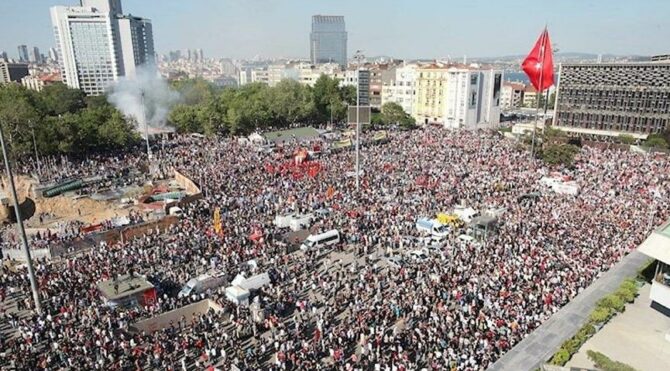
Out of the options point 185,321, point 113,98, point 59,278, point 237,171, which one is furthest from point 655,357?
point 113,98

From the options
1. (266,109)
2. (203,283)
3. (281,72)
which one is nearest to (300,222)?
(203,283)

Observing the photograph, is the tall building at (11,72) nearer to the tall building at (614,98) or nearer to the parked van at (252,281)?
the tall building at (614,98)

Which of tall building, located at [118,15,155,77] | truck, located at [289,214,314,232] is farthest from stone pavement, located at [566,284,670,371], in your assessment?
tall building, located at [118,15,155,77]

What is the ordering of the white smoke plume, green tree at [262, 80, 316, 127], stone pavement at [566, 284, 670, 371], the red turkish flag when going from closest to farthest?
stone pavement at [566, 284, 670, 371] < the red turkish flag < green tree at [262, 80, 316, 127] < the white smoke plume

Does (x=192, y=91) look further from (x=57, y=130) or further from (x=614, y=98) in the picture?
(x=614, y=98)

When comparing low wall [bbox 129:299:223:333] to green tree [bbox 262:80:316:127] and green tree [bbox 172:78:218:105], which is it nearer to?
green tree [bbox 262:80:316:127]

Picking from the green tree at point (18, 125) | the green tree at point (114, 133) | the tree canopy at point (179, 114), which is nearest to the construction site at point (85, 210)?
the green tree at point (18, 125)

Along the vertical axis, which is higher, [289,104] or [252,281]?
[289,104]
